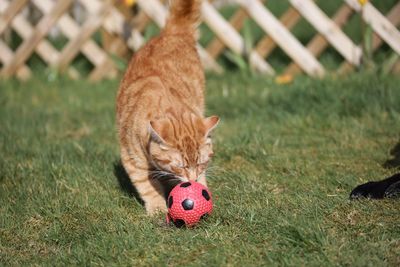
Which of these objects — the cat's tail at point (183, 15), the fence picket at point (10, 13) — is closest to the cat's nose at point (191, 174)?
the cat's tail at point (183, 15)

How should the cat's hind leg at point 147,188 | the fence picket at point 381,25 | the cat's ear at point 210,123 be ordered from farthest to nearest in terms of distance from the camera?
1. the fence picket at point 381,25
2. the cat's hind leg at point 147,188
3. the cat's ear at point 210,123

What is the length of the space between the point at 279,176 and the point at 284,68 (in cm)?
266

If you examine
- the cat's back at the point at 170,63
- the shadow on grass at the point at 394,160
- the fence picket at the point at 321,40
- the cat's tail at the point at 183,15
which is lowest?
the shadow on grass at the point at 394,160

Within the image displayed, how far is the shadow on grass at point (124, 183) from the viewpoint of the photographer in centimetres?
357

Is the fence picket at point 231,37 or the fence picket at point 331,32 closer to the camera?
the fence picket at point 331,32

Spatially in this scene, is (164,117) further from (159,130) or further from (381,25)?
(381,25)

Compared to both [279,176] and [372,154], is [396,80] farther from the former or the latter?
[279,176]

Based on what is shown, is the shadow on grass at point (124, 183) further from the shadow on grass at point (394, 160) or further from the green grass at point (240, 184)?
the shadow on grass at point (394, 160)

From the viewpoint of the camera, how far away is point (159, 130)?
10.1 ft

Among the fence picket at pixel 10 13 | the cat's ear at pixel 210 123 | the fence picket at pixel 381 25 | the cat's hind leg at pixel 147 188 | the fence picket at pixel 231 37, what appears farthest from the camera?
the fence picket at pixel 10 13

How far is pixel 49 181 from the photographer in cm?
369

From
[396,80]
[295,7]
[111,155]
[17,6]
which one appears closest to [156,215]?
[111,155]

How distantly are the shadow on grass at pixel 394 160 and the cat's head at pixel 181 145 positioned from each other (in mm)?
1184

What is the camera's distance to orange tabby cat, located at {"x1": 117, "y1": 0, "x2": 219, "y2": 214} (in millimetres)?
3148
